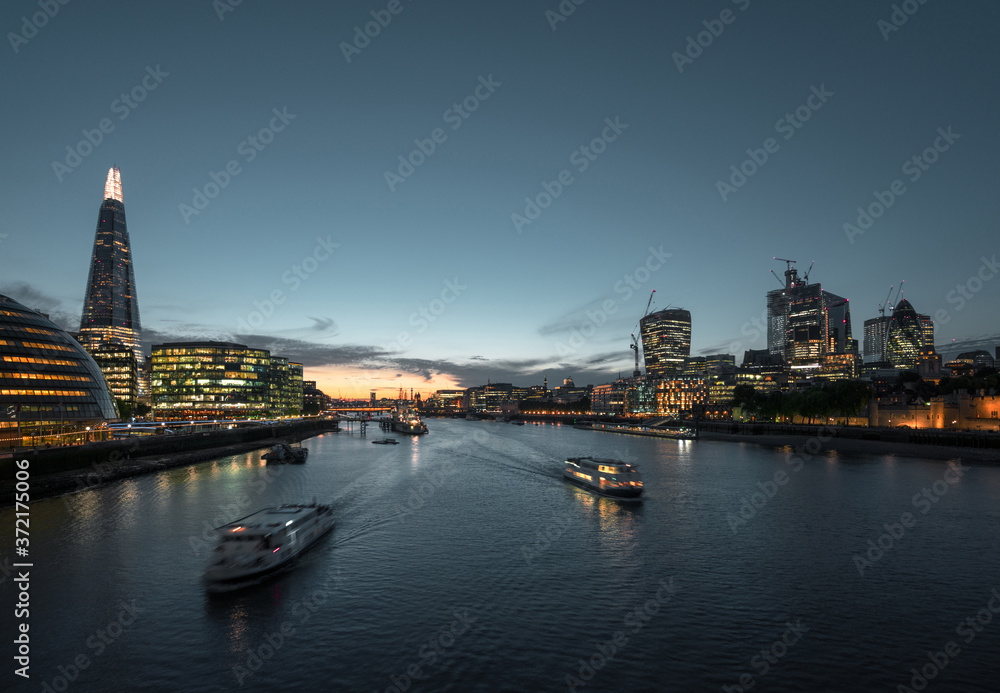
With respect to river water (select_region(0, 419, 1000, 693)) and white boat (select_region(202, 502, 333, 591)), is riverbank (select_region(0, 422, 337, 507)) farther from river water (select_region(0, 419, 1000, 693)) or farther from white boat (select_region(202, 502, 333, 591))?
white boat (select_region(202, 502, 333, 591))

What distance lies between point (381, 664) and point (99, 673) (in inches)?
421

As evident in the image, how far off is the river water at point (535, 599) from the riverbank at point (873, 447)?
50.8 metres

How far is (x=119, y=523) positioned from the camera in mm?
44469

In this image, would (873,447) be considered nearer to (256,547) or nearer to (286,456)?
(286,456)

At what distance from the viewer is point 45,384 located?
87062 millimetres

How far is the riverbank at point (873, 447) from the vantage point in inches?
3784

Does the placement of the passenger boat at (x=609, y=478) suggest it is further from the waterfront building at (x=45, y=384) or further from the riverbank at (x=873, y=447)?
the waterfront building at (x=45, y=384)

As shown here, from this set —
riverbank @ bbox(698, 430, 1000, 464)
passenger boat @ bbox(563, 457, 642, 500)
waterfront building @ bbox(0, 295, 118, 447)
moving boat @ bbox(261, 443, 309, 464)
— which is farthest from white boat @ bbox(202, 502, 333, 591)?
riverbank @ bbox(698, 430, 1000, 464)

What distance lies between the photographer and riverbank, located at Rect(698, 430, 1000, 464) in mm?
96125

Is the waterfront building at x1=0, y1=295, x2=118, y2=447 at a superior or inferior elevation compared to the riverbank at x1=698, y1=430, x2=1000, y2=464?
superior

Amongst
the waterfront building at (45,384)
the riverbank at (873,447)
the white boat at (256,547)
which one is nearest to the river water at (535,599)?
the white boat at (256,547)

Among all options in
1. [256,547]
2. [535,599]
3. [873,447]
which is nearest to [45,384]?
[256,547]

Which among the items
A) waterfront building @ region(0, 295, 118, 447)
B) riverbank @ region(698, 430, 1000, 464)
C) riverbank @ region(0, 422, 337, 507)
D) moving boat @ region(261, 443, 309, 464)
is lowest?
riverbank @ region(698, 430, 1000, 464)

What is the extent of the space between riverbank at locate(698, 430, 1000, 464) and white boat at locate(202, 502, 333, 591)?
105252mm
